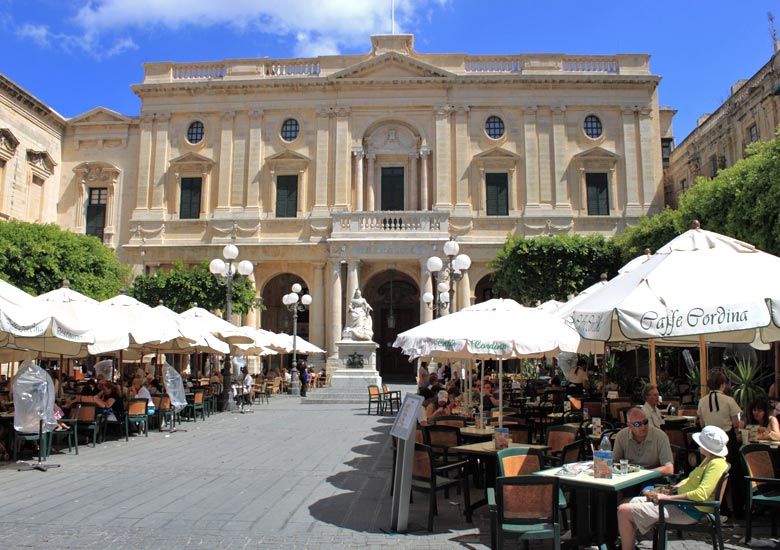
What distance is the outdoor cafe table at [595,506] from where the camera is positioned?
536 cm

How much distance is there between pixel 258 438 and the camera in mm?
12867

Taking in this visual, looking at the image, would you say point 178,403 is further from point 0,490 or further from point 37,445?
point 0,490

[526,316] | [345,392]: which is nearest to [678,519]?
[526,316]

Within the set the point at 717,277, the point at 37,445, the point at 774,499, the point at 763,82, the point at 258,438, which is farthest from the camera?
the point at 763,82

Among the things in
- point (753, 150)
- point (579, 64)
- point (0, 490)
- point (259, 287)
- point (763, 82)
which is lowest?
point (0, 490)

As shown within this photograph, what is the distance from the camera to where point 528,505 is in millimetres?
5039

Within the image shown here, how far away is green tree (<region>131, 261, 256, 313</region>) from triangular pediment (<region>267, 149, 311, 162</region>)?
7.62 meters

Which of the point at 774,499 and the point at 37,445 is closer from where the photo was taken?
the point at 774,499

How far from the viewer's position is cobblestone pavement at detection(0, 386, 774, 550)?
595 cm

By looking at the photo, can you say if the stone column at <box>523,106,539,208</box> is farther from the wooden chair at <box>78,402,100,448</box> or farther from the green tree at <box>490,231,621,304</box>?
the wooden chair at <box>78,402,100,448</box>

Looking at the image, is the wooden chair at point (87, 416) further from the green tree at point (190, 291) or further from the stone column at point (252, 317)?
the stone column at point (252, 317)

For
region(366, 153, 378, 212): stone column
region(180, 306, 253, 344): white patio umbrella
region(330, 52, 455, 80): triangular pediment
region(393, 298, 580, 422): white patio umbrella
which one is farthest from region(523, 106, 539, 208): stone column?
region(393, 298, 580, 422): white patio umbrella

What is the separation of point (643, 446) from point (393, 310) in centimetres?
2687

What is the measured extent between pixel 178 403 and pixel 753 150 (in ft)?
52.6
